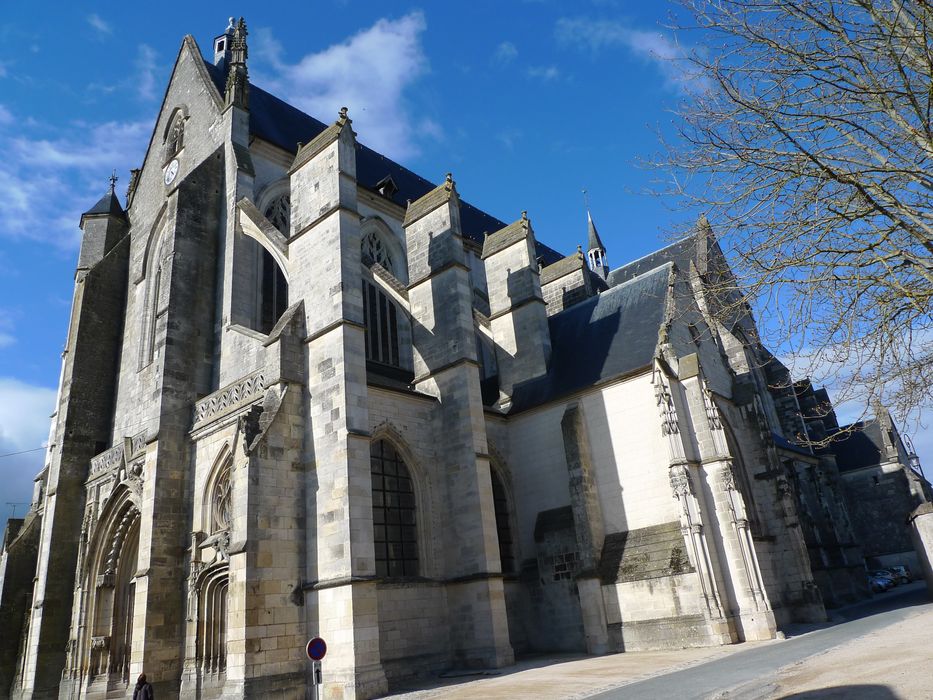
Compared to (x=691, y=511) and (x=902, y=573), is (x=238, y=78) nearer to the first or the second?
(x=691, y=511)

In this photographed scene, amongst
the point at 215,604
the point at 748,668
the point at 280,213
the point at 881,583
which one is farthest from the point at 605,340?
the point at 881,583

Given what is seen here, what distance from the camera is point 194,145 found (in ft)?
57.4

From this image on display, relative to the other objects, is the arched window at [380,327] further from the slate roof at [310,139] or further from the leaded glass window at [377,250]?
the slate roof at [310,139]

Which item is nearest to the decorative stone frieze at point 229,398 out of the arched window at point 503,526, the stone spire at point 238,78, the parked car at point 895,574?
the arched window at point 503,526

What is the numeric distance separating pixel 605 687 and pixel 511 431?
809cm

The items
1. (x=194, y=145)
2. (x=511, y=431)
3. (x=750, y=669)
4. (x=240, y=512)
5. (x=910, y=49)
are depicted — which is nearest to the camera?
(x=910, y=49)

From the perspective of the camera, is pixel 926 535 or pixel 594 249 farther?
pixel 594 249

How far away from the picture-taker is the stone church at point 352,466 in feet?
34.5

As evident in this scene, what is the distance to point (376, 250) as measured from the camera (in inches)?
764

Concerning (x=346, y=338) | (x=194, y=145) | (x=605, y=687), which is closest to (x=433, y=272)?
(x=346, y=338)

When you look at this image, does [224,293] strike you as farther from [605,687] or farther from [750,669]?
[750,669]

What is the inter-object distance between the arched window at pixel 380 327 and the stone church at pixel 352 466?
9 centimetres

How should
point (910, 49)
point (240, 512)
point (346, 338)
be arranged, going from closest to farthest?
point (910, 49) → point (240, 512) → point (346, 338)

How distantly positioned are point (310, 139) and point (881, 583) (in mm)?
26290
